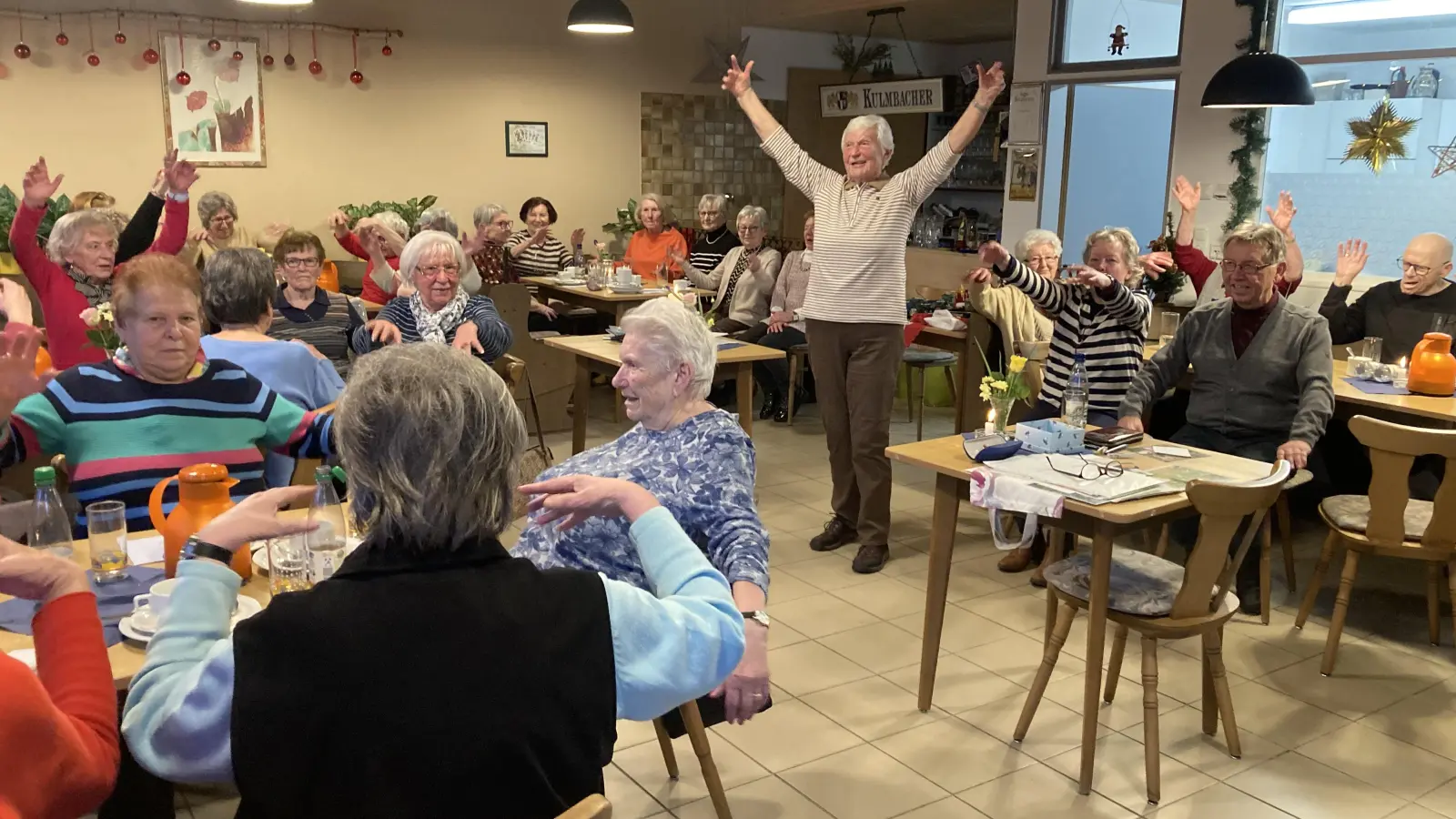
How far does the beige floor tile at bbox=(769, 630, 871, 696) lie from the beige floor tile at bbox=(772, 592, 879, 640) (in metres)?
0.12

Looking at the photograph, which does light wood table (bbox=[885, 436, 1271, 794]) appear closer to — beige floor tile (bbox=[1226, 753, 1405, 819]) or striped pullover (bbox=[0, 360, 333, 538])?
beige floor tile (bbox=[1226, 753, 1405, 819])

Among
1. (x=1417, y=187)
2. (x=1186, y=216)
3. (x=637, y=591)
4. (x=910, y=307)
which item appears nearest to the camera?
(x=637, y=591)

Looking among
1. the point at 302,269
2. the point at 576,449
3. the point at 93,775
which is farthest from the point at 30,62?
the point at 93,775

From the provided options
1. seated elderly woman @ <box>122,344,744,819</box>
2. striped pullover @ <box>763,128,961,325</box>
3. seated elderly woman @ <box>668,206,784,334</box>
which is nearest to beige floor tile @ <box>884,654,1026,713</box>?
striped pullover @ <box>763,128,961,325</box>

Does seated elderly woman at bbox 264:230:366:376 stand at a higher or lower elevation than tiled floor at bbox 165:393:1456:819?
higher

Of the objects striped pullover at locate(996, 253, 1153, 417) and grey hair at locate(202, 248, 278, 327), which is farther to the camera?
striped pullover at locate(996, 253, 1153, 417)

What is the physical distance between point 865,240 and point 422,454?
3145mm

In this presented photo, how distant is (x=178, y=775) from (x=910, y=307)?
19.0 ft

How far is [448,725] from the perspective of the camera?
125 centimetres

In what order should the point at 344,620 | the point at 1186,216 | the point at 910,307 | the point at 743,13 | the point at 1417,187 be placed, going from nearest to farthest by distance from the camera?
the point at 344,620 → the point at 1186,216 → the point at 1417,187 → the point at 910,307 → the point at 743,13

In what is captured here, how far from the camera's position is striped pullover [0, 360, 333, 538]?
2406mm

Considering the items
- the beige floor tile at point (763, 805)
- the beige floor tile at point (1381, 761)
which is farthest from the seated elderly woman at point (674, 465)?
the beige floor tile at point (1381, 761)

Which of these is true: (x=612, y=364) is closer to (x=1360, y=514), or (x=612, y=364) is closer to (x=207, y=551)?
(x=1360, y=514)

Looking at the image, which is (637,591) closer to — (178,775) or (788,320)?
(178,775)
